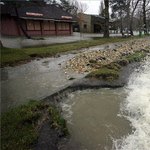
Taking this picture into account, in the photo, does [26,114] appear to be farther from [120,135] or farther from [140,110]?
[140,110]

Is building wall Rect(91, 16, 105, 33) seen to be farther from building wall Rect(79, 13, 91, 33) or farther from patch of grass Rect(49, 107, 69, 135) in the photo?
patch of grass Rect(49, 107, 69, 135)

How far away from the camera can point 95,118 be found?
109 inches

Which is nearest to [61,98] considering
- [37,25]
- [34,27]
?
[34,27]

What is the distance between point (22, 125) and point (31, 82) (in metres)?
2.33

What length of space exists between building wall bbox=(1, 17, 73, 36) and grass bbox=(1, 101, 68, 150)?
768 inches

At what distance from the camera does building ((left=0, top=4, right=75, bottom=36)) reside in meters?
19.1

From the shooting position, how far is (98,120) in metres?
2.71

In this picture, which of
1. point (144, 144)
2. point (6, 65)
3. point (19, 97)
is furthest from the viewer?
point (6, 65)

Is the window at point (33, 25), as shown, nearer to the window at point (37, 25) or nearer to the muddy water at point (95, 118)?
the window at point (37, 25)

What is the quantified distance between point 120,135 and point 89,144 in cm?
61

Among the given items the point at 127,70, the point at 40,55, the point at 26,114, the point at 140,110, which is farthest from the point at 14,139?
the point at 40,55

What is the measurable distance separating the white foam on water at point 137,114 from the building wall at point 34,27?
64.5ft

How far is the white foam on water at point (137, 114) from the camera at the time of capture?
2.15 meters

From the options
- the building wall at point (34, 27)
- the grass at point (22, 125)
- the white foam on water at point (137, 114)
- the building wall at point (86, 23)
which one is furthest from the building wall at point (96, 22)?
the grass at point (22, 125)
